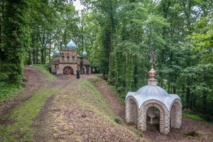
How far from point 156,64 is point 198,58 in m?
4.56

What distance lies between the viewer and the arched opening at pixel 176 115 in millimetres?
13180

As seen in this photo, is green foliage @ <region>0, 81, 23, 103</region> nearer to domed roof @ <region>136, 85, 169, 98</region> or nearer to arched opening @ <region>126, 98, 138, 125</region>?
arched opening @ <region>126, 98, 138, 125</region>

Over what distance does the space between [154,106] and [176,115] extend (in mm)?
2156

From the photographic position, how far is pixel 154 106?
12.9m

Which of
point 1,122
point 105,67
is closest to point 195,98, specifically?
point 105,67

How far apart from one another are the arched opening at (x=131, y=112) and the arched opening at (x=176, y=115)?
10.1ft

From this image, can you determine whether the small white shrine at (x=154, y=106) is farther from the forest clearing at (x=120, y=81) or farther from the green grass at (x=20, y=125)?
the green grass at (x=20, y=125)

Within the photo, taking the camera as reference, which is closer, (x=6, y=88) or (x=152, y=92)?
(x=152, y=92)

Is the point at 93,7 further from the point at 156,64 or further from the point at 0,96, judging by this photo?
the point at 0,96

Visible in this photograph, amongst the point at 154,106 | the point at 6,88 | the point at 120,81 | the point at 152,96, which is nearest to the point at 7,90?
the point at 6,88

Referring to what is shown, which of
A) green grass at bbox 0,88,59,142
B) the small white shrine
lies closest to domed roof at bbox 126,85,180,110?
the small white shrine

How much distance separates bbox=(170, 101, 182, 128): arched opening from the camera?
13.2 meters

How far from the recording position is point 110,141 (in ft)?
21.7

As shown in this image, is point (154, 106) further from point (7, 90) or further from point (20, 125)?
point (7, 90)
